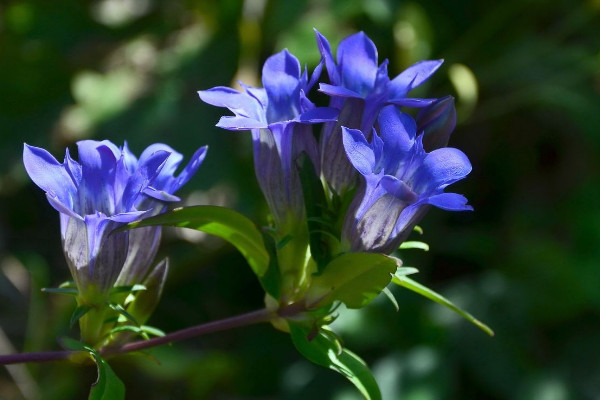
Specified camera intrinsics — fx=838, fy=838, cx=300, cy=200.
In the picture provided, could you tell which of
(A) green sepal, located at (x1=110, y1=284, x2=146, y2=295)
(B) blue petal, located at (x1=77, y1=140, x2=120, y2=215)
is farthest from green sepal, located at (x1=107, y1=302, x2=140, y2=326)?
(B) blue petal, located at (x1=77, y1=140, x2=120, y2=215)

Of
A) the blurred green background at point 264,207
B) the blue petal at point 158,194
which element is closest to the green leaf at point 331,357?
the blue petal at point 158,194

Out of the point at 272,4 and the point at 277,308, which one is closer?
the point at 277,308

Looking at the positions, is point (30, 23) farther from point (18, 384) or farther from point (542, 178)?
point (542, 178)

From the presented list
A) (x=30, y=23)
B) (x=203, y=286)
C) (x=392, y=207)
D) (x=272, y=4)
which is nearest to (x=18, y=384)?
(x=203, y=286)

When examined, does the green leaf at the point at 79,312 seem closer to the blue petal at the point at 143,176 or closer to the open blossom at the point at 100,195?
the open blossom at the point at 100,195

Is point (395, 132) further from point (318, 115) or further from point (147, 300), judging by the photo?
point (147, 300)

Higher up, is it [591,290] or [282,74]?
[282,74]
